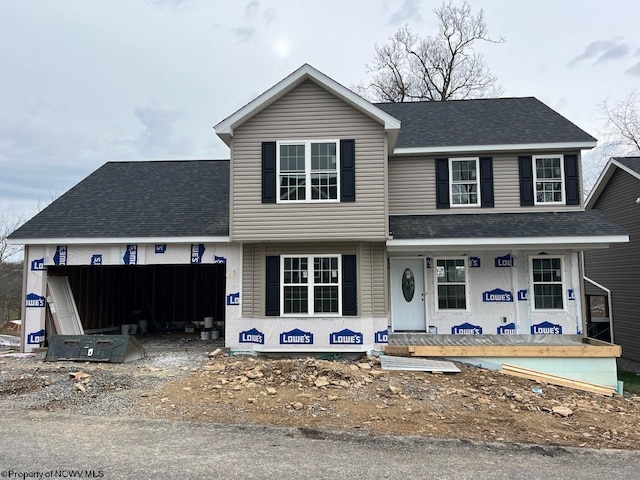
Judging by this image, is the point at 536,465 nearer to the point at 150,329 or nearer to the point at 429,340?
the point at 429,340

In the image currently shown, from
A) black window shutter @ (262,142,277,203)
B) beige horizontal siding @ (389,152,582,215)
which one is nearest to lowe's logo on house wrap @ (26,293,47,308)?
black window shutter @ (262,142,277,203)

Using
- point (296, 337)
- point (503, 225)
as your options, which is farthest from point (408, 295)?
point (296, 337)

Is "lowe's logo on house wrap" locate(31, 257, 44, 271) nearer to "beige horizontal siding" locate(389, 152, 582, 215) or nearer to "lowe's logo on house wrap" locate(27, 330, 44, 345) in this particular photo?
"lowe's logo on house wrap" locate(27, 330, 44, 345)

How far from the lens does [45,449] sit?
5016 mm

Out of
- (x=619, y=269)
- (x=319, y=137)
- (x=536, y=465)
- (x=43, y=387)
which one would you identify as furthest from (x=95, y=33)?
(x=619, y=269)

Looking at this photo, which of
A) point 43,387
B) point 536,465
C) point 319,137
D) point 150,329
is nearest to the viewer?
point 536,465

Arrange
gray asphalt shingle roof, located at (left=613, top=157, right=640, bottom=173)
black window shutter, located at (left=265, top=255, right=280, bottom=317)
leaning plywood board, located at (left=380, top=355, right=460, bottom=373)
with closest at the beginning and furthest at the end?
leaning plywood board, located at (left=380, top=355, right=460, bottom=373) < black window shutter, located at (left=265, top=255, right=280, bottom=317) < gray asphalt shingle roof, located at (left=613, top=157, right=640, bottom=173)

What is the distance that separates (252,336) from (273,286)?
1.32 metres

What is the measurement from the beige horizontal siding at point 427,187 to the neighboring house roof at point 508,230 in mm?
299

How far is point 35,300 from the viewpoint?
36.7ft

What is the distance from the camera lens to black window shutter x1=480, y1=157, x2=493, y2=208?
12.0 metres

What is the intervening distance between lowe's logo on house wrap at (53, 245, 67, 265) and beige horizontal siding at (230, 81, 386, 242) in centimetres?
465

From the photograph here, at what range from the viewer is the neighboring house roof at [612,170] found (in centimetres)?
1486

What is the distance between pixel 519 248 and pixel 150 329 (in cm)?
1226
